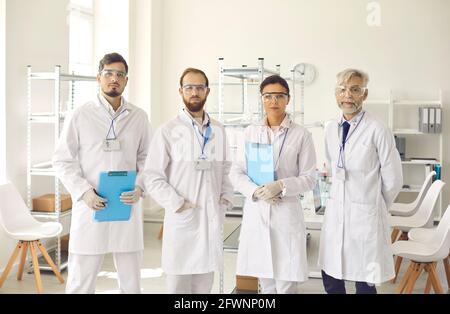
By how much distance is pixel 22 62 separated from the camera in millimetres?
4281

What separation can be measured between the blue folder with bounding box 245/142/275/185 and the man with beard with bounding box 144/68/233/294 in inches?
7.5

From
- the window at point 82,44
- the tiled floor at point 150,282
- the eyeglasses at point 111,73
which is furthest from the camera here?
the window at point 82,44

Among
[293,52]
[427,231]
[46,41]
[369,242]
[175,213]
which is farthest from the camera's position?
[293,52]

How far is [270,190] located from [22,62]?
2.81 metres

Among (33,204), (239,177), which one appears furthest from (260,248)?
(33,204)

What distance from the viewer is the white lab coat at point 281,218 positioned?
8.21 ft

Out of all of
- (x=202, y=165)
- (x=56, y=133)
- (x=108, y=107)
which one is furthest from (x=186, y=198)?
(x=56, y=133)

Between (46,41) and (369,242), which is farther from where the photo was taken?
(46,41)

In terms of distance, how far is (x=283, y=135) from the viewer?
2537 millimetres

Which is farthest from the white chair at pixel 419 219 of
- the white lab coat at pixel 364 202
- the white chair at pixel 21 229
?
the white chair at pixel 21 229

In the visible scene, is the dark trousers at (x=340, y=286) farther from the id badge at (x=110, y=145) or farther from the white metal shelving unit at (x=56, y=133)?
the white metal shelving unit at (x=56, y=133)

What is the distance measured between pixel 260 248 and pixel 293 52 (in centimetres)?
463

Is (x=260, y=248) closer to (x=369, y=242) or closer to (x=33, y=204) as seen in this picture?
(x=369, y=242)

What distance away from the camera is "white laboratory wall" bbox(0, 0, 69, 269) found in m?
4.13
